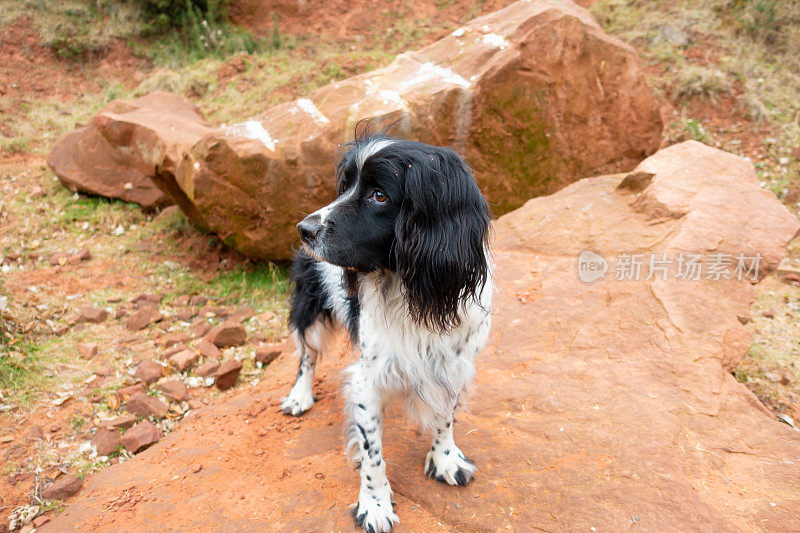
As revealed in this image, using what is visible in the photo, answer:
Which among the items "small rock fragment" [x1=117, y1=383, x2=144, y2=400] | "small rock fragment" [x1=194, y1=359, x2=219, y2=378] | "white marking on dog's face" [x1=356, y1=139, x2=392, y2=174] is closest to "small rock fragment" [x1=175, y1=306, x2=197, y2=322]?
"small rock fragment" [x1=194, y1=359, x2=219, y2=378]

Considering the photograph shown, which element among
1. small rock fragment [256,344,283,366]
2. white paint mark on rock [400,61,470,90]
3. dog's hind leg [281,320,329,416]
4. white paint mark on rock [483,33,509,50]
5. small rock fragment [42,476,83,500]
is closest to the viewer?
small rock fragment [42,476,83,500]

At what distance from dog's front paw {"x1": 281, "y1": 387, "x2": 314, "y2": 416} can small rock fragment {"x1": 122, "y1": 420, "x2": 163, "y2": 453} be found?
953 mm

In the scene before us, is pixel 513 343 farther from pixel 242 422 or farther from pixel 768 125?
pixel 768 125

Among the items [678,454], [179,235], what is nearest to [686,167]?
[678,454]

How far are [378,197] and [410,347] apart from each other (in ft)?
2.53

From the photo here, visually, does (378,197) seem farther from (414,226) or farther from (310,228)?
(310,228)

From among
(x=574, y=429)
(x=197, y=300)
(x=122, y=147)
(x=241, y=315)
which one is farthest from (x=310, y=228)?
(x=122, y=147)

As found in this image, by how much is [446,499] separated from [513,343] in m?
1.56

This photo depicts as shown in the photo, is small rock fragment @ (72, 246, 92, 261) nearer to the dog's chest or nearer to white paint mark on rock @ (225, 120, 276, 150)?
white paint mark on rock @ (225, 120, 276, 150)

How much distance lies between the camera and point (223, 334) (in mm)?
5281

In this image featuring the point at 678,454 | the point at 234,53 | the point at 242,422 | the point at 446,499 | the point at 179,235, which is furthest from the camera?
the point at 234,53

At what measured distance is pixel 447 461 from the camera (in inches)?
117

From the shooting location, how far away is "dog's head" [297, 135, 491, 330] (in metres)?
2.50

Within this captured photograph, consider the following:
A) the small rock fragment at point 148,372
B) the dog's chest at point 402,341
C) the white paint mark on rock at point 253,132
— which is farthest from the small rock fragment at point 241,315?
the dog's chest at point 402,341
